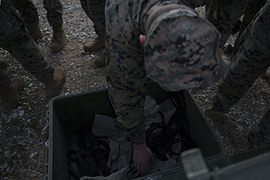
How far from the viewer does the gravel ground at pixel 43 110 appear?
73.1 inches

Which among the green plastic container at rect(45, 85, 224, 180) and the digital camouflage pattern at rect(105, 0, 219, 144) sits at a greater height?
the digital camouflage pattern at rect(105, 0, 219, 144)

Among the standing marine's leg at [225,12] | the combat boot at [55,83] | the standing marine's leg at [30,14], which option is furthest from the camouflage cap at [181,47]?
the standing marine's leg at [30,14]

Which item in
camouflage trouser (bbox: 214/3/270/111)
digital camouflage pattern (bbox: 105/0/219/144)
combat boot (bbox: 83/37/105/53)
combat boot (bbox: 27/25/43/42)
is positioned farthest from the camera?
combat boot (bbox: 27/25/43/42)

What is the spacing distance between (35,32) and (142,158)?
1.62 meters

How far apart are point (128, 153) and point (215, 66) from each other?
98 centimetres

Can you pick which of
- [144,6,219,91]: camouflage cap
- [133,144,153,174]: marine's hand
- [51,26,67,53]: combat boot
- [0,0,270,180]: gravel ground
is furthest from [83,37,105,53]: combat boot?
[144,6,219,91]: camouflage cap

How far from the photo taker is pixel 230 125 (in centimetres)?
197

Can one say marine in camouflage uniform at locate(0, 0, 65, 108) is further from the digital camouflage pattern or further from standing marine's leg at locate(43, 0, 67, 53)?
the digital camouflage pattern

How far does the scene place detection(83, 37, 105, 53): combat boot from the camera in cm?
242

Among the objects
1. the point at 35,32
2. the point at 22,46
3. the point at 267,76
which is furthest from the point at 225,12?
the point at 35,32

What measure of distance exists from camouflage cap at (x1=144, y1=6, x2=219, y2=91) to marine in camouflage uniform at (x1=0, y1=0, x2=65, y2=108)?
1.23 metres

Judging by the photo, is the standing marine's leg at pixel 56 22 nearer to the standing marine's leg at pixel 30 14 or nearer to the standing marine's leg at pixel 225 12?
the standing marine's leg at pixel 30 14

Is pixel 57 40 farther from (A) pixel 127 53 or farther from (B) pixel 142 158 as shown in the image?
(A) pixel 127 53

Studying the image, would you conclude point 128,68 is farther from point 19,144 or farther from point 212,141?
point 19,144
